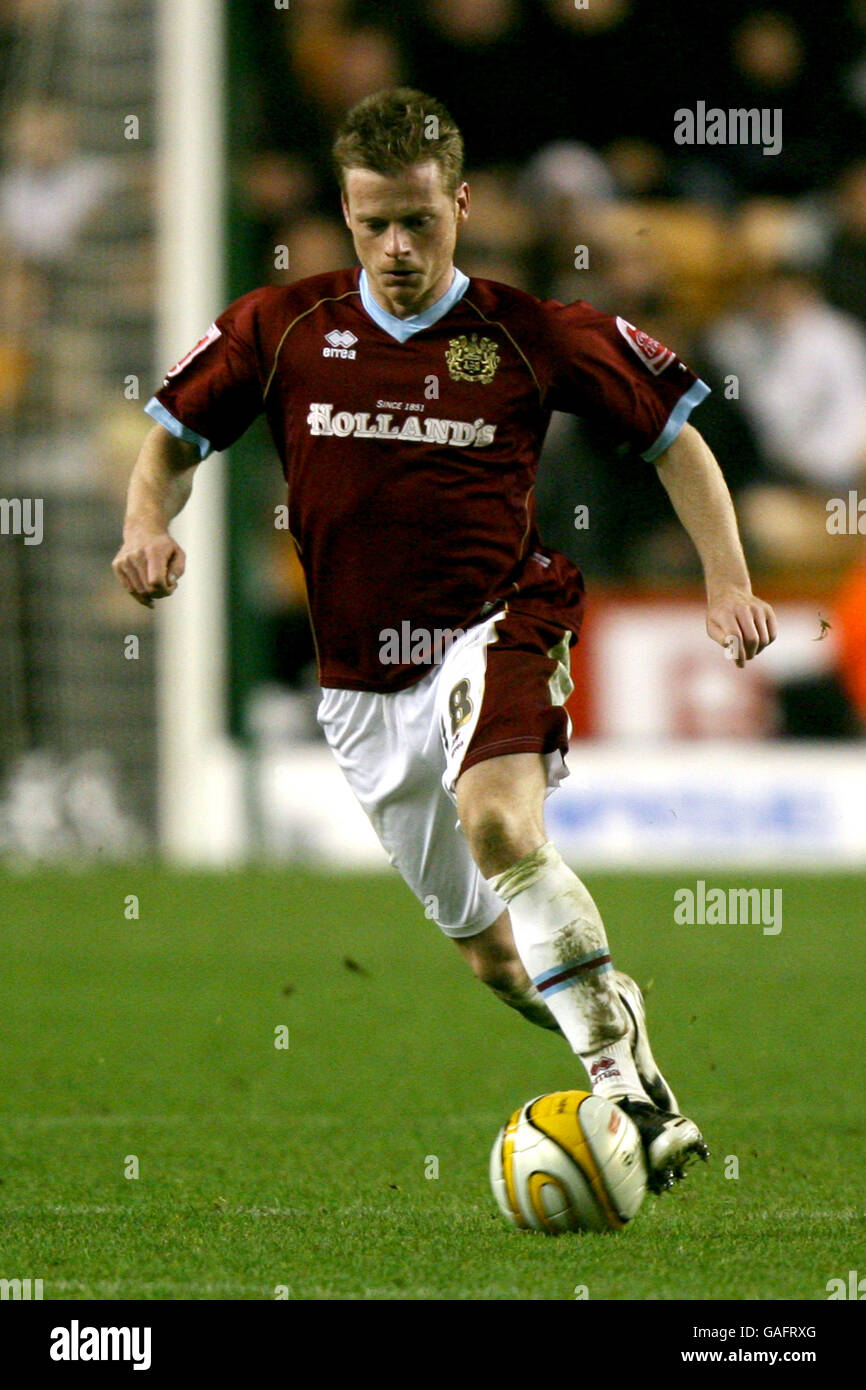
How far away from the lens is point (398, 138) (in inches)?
185

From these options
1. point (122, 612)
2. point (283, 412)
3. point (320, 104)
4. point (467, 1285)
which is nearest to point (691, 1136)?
point (467, 1285)

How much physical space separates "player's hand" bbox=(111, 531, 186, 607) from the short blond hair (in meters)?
0.86

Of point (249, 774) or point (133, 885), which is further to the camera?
point (249, 774)

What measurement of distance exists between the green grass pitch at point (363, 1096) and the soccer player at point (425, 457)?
2.01 feet

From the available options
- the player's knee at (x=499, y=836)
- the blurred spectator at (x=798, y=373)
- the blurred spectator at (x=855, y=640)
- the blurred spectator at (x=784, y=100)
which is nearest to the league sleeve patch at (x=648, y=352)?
the player's knee at (x=499, y=836)

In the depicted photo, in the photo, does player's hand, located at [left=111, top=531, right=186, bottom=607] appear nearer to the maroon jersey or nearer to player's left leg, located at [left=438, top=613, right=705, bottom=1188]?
the maroon jersey

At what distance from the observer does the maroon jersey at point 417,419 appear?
490 cm

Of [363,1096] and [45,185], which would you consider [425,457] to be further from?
[45,185]

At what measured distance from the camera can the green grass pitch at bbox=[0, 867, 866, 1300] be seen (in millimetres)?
4070

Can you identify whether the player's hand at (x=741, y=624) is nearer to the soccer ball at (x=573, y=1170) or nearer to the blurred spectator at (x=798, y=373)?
the soccer ball at (x=573, y=1170)

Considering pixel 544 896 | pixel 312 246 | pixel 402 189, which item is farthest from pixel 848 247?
pixel 544 896

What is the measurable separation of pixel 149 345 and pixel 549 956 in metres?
→ 9.86
